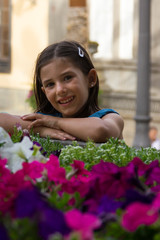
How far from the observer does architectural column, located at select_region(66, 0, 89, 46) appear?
53.4ft

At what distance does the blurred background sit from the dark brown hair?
1169cm

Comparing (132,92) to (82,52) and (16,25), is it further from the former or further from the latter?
(82,52)

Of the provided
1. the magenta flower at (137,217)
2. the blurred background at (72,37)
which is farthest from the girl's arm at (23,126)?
the blurred background at (72,37)

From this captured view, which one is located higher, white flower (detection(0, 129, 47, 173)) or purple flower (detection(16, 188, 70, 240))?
purple flower (detection(16, 188, 70, 240))

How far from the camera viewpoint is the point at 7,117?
2.54m

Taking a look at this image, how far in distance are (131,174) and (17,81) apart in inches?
606

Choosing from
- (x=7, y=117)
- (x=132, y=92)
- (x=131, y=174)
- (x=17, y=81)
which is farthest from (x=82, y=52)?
(x=17, y=81)

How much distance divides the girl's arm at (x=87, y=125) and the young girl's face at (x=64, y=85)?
11cm

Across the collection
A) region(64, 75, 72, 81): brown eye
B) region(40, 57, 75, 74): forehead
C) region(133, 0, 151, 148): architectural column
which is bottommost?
region(133, 0, 151, 148): architectural column

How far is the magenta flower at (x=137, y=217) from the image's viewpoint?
2.65 feet

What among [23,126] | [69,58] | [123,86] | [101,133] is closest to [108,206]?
[101,133]

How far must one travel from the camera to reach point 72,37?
54.3 feet

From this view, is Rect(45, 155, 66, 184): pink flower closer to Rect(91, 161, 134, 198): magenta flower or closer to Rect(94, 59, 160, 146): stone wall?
Rect(91, 161, 134, 198): magenta flower

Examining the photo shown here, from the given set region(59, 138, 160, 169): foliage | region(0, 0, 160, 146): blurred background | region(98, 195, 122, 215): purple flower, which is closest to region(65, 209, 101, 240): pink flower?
region(98, 195, 122, 215): purple flower
